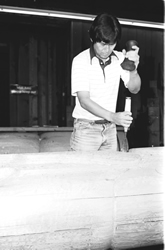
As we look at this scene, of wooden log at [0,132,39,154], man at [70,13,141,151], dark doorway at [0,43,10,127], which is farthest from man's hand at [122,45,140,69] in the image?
dark doorway at [0,43,10,127]

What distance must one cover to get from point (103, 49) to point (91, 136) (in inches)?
21.9

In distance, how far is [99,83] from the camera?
6.22 feet

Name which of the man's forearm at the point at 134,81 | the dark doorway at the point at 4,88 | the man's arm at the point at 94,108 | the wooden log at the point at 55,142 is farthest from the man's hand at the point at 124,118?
the dark doorway at the point at 4,88

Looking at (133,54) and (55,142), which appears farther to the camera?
Result: (55,142)

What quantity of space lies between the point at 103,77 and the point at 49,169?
0.93 metres

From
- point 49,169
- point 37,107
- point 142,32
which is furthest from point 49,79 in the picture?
point 49,169

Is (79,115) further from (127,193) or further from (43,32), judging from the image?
(43,32)

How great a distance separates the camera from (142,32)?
22.6 feet

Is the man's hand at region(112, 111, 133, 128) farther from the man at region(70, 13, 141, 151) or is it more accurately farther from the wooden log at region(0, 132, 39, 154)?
the wooden log at region(0, 132, 39, 154)

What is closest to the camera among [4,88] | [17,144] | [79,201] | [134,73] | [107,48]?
[79,201]

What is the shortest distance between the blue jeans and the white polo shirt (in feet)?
0.21

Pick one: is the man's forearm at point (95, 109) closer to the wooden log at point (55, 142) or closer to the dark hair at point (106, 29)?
the dark hair at point (106, 29)

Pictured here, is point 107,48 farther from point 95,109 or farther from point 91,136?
point 91,136

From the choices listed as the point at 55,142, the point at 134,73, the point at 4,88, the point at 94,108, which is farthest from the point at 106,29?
the point at 4,88
